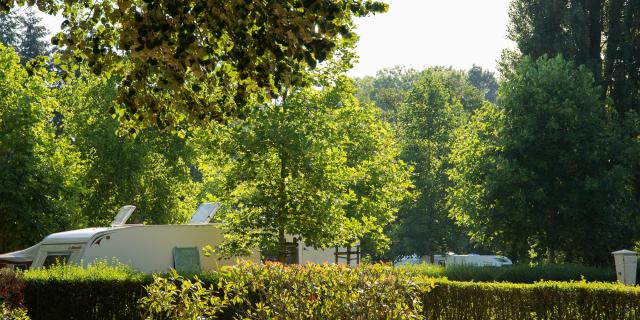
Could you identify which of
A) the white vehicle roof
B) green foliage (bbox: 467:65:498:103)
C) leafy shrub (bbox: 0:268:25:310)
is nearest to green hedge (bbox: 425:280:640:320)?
leafy shrub (bbox: 0:268:25:310)

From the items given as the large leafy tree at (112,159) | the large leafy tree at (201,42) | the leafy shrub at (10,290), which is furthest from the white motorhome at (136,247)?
the large leafy tree at (112,159)

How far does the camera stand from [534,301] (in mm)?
13875

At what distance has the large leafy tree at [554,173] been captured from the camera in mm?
30344

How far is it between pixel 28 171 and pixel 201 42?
21.3 metres

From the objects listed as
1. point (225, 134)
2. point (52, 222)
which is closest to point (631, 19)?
point (225, 134)

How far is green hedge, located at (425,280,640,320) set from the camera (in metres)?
13.3

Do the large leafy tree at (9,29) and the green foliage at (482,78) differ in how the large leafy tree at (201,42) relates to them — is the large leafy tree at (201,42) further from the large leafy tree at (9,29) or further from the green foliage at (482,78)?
the green foliage at (482,78)

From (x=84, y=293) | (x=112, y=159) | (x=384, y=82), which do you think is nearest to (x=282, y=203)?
(x=84, y=293)

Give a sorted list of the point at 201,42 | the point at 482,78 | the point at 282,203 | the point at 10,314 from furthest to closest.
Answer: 1. the point at 482,78
2. the point at 282,203
3. the point at 10,314
4. the point at 201,42

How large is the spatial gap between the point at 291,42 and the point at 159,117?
9.31 feet

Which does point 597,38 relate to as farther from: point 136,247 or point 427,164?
point 136,247

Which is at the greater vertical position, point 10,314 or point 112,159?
point 112,159

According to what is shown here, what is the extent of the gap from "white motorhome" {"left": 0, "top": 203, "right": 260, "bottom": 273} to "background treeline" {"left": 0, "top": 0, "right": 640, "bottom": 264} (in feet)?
2.90

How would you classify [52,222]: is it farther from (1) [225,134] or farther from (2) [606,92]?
(2) [606,92]
